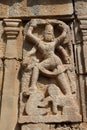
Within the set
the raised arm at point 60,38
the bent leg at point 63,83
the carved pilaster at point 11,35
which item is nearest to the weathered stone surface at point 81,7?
the raised arm at point 60,38

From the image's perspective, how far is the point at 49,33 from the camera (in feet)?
14.9

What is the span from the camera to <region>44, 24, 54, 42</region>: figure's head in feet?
14.8

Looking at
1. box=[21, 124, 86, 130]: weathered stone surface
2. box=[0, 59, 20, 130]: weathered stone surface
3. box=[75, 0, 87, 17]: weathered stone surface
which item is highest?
box=[75, 0, 87, 17]: weathered stone surface

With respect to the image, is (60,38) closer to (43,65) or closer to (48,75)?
(43,65)

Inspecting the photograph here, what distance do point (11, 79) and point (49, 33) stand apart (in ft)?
3.35

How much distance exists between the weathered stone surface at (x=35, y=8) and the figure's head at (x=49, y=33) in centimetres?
27

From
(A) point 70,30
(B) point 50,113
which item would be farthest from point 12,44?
(B) point 50,113

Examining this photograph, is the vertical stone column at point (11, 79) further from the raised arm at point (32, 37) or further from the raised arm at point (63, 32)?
the raised arm at point (63, 32)

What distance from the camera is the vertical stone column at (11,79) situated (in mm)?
3979

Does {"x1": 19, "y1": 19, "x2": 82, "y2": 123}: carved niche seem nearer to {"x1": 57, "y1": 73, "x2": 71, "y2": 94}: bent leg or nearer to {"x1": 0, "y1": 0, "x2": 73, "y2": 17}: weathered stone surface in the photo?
{"x1": 57, "y1": 73, "x2": 71, "y2": 94}: bent leg

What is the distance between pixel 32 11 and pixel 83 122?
214cm

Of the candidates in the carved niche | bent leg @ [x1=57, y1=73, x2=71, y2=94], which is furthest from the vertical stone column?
bent leg @ [x1=57, y1=73, x2=71, y2=94]

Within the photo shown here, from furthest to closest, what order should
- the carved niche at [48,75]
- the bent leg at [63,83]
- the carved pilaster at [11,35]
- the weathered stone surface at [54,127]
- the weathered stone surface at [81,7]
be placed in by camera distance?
1. the weathered stone surface at [81,7]
2. the carved pilaster at [11,35]
3. the bent leg at [63,83]
4. the carved niche at [48,75]
5. the weathered stone surface at [54,127]

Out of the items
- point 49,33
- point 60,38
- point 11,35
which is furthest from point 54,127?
point 11,35
